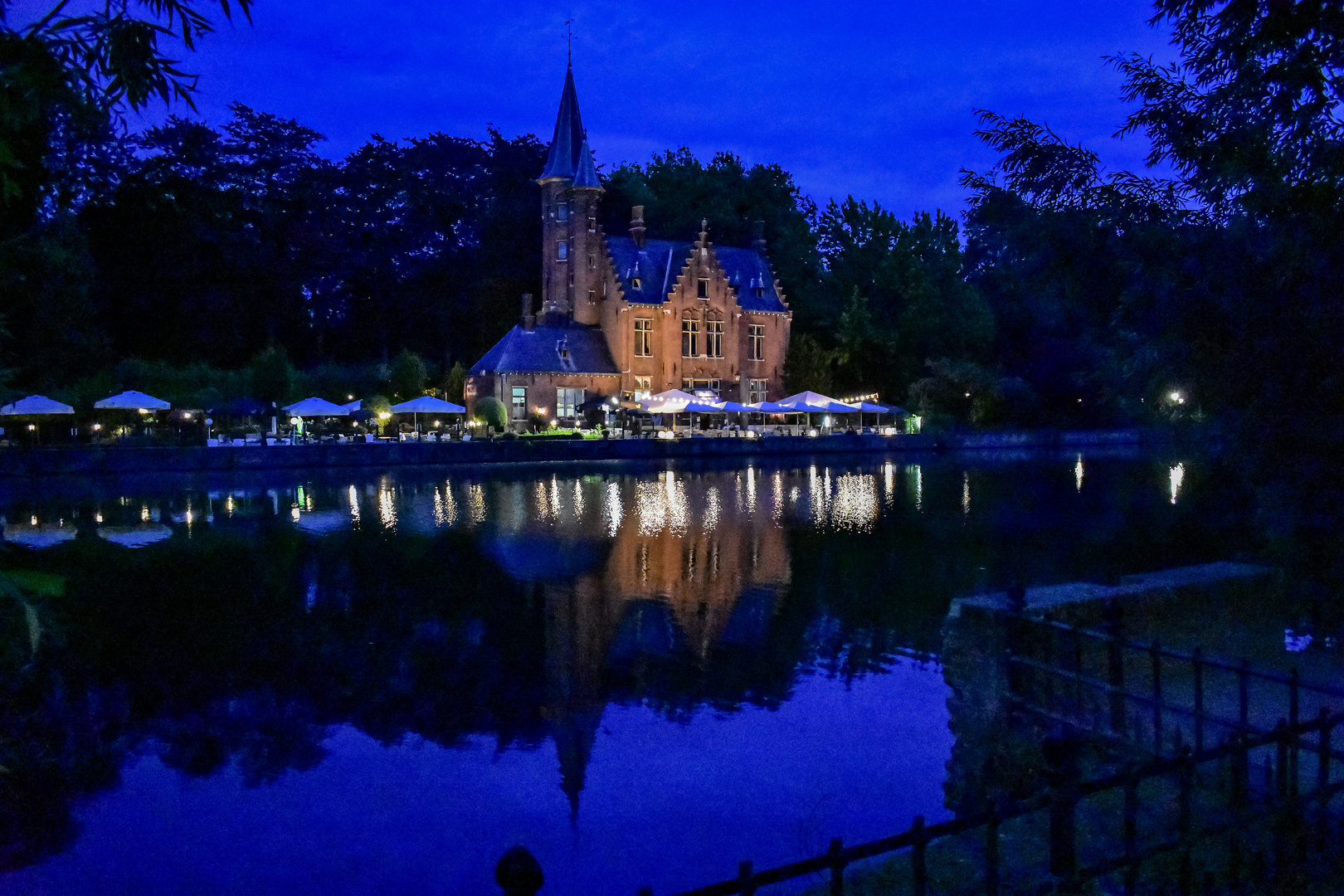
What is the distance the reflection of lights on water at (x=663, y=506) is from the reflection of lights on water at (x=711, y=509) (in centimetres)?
39

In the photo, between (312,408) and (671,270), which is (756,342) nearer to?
(671,270)

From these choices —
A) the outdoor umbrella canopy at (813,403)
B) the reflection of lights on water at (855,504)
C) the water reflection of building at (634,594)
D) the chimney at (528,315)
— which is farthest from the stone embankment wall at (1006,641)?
the chimney at (528,315)

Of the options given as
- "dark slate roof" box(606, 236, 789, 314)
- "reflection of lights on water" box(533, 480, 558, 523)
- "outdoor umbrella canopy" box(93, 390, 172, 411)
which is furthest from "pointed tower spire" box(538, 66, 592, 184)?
"reflection of lights on water" box(533, 480, 558, 523)

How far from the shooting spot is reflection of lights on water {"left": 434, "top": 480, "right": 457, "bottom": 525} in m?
21.4

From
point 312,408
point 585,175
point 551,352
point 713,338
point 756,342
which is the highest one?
point 585,175

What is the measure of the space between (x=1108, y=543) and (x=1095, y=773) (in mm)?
11853

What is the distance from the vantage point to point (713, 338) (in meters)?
53.6

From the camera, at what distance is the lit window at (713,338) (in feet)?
175

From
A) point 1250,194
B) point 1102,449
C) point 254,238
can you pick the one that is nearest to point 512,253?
point 254,238

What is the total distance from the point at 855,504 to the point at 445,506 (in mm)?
9620

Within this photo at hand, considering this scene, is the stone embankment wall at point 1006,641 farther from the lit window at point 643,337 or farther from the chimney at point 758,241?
the chimney at point 758,241

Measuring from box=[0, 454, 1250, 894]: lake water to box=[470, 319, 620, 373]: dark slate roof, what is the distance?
29.8 meters

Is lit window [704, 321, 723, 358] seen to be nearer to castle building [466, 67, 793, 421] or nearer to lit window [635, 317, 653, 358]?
castle building [466, 67, 793, 421]

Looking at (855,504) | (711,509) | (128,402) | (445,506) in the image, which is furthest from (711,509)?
(128,402)
